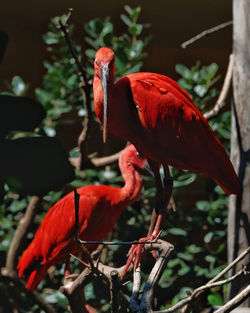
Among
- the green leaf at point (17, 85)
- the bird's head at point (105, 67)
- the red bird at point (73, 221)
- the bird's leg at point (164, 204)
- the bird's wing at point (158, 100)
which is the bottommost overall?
the red bird at point (73, 221)

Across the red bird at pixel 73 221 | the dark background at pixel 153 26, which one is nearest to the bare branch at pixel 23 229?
the red bird at pixel 73 221

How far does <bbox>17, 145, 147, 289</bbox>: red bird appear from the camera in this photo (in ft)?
5.32

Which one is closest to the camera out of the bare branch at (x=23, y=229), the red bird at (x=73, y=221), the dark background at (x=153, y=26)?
the red bird at (x=73, y=221)

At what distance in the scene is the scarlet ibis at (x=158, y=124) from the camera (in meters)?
1.14

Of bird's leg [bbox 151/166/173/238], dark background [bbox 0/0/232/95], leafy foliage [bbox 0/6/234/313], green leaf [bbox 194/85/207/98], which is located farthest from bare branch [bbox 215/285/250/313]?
dark background [bbox 0/0/232/95]

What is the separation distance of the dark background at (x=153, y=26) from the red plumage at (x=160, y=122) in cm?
145

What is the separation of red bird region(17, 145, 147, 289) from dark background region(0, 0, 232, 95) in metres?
1.12

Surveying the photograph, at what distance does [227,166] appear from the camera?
50.5 inches

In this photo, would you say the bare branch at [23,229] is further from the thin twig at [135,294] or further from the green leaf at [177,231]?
the thin twig at [135,294]

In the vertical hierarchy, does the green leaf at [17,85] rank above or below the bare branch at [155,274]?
above

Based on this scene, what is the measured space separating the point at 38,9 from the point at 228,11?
3.16ft

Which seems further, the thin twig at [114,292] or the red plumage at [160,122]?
the red plumage at [160,122]

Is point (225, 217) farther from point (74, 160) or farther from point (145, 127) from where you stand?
point (145, 127)

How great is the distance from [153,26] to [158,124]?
161cm
